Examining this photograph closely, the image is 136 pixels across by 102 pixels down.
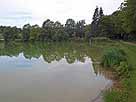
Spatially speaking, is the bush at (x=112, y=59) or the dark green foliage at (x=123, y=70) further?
the bush at (x=112, y=59)

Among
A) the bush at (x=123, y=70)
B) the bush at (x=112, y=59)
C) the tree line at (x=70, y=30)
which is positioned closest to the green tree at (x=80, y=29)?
the tree line at (x=70, y=30)

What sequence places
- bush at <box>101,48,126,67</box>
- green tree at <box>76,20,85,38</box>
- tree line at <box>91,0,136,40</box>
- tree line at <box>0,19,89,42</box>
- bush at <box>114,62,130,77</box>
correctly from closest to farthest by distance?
bush at <box>114,62,130,77</box> → bush at <box>101,48,126,67</box> → tree line at <box>91,0,136,40</box> → tree line at <box>0,19,89,42</box> → green tree at <box>76,20,85,38</box>

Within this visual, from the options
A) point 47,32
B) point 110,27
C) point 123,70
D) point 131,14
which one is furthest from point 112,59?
point 47,32

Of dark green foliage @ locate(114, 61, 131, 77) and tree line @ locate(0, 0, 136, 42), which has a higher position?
tree line @ locate(0, 0, 136, 42)

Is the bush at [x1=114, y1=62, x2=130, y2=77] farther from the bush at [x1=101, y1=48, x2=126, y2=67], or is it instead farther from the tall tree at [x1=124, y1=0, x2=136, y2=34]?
the tall tree at [x1=124, y1=0, x2=136, y2=34]

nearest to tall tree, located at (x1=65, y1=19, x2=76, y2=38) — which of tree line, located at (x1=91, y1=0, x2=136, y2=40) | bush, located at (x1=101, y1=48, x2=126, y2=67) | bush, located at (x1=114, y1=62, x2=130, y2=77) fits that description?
tree line, located at (x1=91, y1=0, x2=136, y2=40)

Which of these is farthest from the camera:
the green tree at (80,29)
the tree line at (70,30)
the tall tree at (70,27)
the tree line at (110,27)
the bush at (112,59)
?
the tall tree at (70,27)

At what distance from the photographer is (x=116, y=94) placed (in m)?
12.3

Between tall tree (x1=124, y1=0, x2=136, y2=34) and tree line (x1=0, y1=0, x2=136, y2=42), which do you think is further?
tree line (x1=0, y1=0, x2=136, y2=42)

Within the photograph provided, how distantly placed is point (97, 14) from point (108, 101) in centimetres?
7129

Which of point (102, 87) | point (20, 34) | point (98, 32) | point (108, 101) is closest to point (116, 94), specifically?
point (108, 101)

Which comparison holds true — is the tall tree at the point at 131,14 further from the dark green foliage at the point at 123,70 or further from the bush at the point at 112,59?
the dark green foliage at the point at 123,70

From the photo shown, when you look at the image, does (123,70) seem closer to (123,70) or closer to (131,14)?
(123,70)

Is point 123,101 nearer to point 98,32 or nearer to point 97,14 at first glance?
point 98,32
